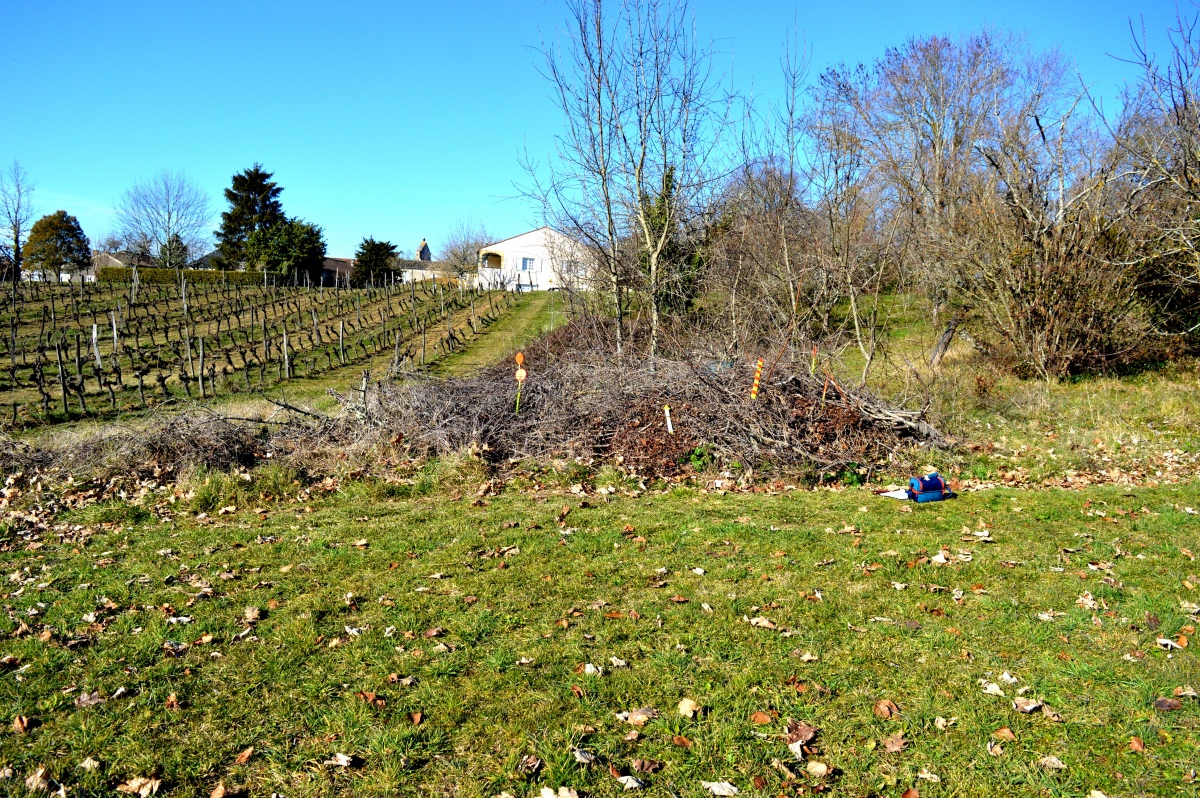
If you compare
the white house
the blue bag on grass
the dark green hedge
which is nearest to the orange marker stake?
the blue bag on grass

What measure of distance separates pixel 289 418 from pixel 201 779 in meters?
7.81

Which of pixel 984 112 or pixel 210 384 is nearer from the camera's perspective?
pixel 210 384

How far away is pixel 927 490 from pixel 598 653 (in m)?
5.11

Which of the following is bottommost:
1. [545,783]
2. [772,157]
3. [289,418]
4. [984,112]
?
[545,783]

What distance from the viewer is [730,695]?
3.89 m

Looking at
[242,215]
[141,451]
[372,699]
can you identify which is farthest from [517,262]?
[372,699]

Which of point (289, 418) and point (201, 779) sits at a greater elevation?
point (289, 418)

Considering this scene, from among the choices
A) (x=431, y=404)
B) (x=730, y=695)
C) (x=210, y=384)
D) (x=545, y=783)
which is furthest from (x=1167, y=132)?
(x=210, y=384)

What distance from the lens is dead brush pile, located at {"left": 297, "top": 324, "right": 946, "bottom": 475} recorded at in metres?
9.47

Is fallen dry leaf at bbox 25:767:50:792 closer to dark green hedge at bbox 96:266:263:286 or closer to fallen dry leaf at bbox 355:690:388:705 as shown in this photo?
fallen dry leaf at bbox 355:690:388:705

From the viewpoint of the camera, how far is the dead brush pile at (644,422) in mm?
9469

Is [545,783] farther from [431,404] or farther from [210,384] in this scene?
[210,384]

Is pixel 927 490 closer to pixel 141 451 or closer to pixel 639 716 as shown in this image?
pixel 639 716

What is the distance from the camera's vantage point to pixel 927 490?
8.05m
